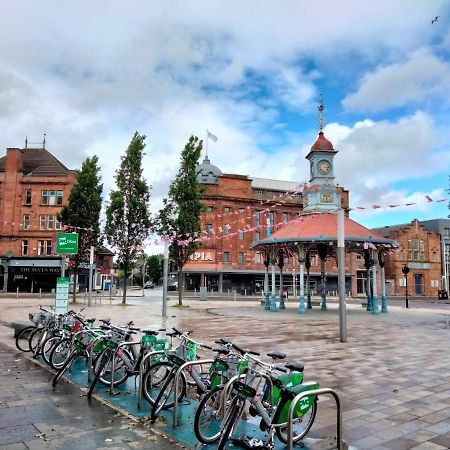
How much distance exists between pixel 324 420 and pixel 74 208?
2874 centimetres

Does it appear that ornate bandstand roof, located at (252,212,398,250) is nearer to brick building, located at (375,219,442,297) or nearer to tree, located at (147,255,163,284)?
brick building, located at (375,219,442,297)

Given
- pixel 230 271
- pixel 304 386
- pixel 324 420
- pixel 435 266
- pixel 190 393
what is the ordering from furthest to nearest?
1. pixel 435 266
2. pixel 230 271
3. pixel 190 393
4. pixel 324 420
5. pixel 304 386

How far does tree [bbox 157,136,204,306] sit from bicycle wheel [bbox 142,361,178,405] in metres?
23.8

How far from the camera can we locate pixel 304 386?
4.56 meters

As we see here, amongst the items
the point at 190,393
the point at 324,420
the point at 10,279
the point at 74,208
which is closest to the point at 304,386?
the point at 324,420

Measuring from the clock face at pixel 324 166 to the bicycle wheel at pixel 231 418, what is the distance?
25.8 meters

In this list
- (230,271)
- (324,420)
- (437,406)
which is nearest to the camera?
(324,420)

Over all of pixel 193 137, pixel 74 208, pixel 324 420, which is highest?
pixel 193 137

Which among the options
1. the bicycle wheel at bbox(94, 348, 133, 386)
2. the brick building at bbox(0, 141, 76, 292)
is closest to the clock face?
the bicycle wheel at bbox(94, 348, 133, 386)

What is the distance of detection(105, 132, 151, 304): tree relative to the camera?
102ft

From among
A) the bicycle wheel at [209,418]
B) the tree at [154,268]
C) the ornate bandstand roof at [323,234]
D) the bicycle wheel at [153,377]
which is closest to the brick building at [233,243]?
the ornate bandstand roof at [323,234]

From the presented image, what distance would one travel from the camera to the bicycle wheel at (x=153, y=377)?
20.0 feet

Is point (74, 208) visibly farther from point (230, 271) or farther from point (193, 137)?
point (230, 271)

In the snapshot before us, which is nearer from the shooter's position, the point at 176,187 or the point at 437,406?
the point at 437,406
